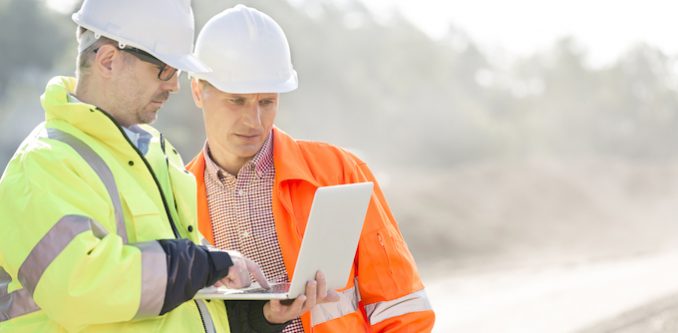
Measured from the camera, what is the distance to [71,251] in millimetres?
2092

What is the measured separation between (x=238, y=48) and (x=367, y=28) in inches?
1438

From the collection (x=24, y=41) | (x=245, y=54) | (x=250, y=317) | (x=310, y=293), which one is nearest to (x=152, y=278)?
(x=310, y=293)

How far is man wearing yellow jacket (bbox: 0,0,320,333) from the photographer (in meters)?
2.11

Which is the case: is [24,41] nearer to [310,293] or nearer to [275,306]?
[275,306]

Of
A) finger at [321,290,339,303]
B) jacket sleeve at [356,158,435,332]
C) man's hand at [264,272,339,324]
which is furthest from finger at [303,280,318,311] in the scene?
jacket sleeve at [356,158,435,332]

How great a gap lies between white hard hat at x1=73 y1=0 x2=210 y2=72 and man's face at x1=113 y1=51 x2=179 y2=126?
0.04 meters

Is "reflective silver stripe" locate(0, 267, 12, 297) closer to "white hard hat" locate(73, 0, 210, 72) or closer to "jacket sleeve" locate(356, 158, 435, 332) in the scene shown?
"white hard hat" locate(73, 0, 210, 72)

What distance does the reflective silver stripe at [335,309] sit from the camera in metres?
3.00

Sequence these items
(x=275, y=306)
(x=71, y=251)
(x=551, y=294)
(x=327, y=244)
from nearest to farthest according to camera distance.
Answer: (x=71, y=251) < (x=327, y=244) < (x=275, y=306) < (x=551, y=294)

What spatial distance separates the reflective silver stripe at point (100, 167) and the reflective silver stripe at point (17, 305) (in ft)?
0.80

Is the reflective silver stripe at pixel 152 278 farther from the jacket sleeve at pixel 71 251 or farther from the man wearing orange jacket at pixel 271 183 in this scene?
the man wearing orange jacket at pixel 271 183

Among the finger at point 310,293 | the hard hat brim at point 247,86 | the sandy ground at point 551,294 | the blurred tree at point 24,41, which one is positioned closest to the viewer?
the finger at point 310,293

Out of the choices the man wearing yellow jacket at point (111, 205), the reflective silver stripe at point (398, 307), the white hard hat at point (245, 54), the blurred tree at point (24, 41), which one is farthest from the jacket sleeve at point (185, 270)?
the blurred tree at point (24, 41)

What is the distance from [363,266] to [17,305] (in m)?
1.14
